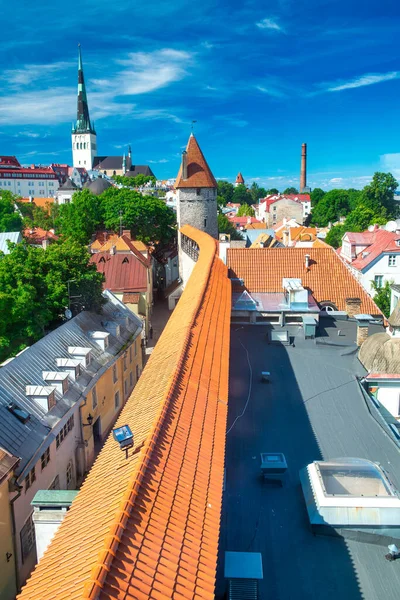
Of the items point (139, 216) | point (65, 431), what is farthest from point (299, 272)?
point (139, 216)

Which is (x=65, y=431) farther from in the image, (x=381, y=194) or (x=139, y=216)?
(x=381, y=194)

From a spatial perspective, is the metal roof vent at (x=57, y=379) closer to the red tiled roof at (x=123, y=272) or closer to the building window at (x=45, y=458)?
the building window at (x=45, y=458)

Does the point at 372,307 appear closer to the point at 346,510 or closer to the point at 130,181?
the point at 346,510

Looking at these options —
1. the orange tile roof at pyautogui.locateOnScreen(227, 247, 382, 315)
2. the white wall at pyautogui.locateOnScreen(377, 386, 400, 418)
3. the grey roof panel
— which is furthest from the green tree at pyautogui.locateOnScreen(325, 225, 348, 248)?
the white wall at pyautogui.locateOnScreen(377, 386, 400, 418)

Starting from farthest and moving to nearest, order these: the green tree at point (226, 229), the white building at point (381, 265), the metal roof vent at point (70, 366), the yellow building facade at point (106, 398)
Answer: the green tree at point (226, 229) → the white building at point (381, 265) → the yellow building facade at point (106, 398) → the metal roof vent at point (70, 366)

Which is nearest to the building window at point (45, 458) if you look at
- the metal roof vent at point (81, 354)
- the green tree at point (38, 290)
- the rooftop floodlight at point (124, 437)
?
the metal roof vent at point (81, 354)

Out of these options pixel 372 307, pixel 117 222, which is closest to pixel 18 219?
pixel 117 222

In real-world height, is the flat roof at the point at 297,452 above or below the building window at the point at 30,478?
above
